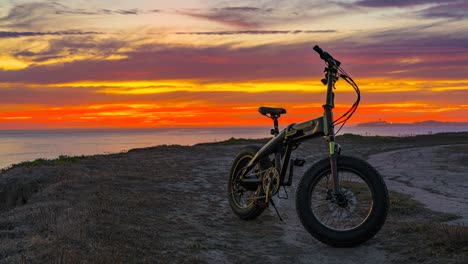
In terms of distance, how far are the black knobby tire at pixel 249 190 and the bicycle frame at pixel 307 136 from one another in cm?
19

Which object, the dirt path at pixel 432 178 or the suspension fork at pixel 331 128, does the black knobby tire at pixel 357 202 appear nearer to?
the suspension fork at pixel 331 128

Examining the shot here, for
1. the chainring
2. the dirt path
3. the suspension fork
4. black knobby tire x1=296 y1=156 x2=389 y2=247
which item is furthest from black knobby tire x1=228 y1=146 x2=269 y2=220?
the dirt path

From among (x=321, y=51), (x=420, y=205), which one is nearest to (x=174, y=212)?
(x=321, y=51)

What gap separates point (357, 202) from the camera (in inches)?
245

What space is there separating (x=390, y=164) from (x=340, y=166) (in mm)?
14697

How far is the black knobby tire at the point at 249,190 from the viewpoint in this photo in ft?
26.3

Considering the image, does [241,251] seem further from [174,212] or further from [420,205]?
[420,205]

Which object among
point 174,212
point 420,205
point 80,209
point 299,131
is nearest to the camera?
point 299,131

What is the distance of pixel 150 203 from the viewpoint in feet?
30.4

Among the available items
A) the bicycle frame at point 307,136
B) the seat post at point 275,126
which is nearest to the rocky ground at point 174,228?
the bicycle frame at point 307,136

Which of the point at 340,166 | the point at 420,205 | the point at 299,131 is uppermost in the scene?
the point at 299,131

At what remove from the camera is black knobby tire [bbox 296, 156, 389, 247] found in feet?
20.0

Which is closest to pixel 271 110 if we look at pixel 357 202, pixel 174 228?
pixel 357 202

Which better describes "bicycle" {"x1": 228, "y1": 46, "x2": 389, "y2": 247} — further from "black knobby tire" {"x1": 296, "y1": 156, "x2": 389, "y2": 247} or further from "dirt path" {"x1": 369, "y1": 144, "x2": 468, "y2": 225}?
"dirt path" {"x1": 369, "y1": 144, "x2": 468, "y2": 225}
